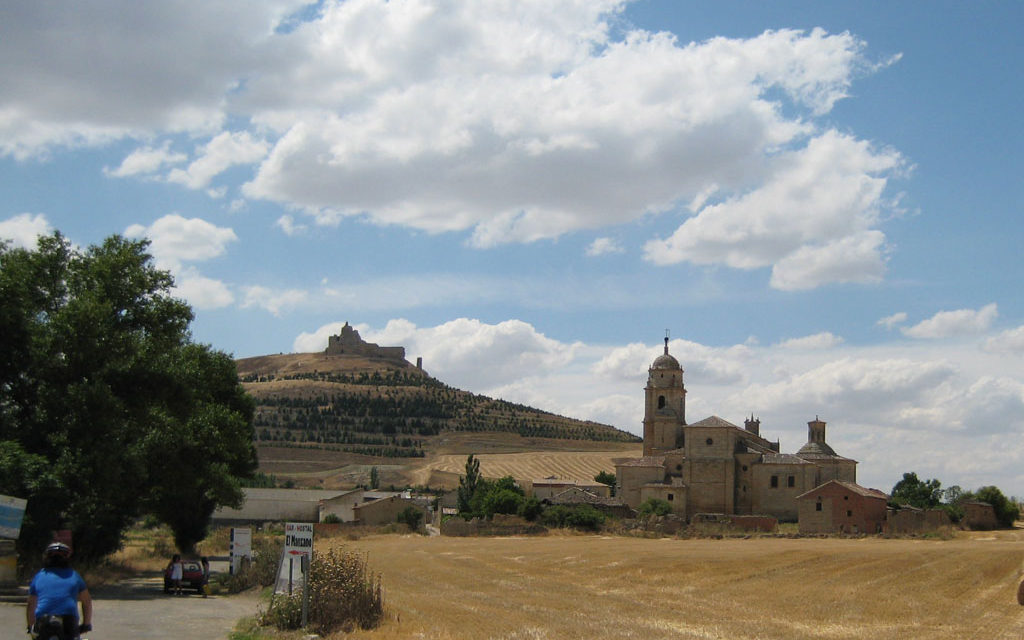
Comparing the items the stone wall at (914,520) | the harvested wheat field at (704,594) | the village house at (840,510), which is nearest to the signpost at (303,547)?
the harvested wheat field at (704,594)

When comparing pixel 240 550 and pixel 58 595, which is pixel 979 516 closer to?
pixel 240 550

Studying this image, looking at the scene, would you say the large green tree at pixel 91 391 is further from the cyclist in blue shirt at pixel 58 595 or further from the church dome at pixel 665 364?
the church dome at pixel 665 364

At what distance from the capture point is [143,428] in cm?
3167

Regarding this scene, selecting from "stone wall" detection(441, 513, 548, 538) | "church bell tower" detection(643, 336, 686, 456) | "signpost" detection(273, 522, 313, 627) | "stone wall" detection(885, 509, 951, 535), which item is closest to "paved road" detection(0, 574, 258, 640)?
"signpost" detection(273, 522, 313, 627)

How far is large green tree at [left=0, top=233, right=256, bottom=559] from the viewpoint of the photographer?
89.4 feet

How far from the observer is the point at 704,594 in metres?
25.7

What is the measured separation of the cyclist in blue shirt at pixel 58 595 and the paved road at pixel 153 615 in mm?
6957

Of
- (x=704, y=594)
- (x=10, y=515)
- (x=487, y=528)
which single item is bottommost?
(x=487, y=528)

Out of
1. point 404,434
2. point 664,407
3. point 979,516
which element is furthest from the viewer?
point 404,434

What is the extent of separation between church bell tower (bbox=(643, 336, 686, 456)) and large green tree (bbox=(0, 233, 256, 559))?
58574 millimetres

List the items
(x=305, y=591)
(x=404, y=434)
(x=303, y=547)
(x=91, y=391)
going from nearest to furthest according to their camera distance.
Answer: (x=303, y=547), (x=305, y=591), (x=91, y=391), (x=404, y=434)

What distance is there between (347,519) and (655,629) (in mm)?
64166

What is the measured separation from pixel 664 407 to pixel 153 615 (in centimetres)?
7251

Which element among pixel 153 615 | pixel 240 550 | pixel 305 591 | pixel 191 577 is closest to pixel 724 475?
pixel 240 550
